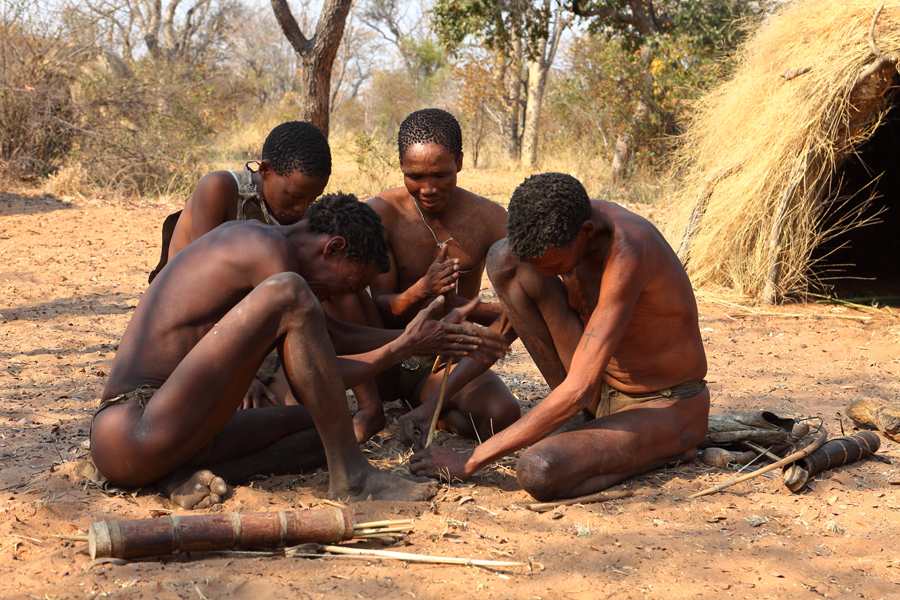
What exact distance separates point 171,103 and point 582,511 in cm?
943

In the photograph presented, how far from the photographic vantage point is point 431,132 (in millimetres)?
3260

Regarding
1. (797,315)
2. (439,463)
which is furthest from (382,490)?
(797,315)

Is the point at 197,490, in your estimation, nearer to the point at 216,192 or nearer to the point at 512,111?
the point at 216,192

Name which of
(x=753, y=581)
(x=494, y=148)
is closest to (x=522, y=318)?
(x=753, y=581)

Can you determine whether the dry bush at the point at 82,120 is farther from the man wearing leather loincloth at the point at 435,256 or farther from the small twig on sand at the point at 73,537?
the small twig on sand at the point at 73,537

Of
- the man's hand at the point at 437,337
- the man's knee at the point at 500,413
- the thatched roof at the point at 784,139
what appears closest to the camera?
the man's hand at the point at 437,337

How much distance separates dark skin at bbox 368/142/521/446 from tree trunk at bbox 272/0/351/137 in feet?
15.6

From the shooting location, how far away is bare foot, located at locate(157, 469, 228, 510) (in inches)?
99.3

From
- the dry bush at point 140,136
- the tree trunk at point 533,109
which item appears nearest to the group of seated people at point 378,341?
the dry bush at point 140,136

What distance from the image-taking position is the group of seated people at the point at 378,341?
94.0 inches

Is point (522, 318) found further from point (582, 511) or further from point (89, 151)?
point (89, 151)

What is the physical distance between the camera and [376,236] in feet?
8.61

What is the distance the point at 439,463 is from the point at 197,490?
0.86 m

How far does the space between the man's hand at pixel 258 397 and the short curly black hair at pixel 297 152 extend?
1.00 meters
